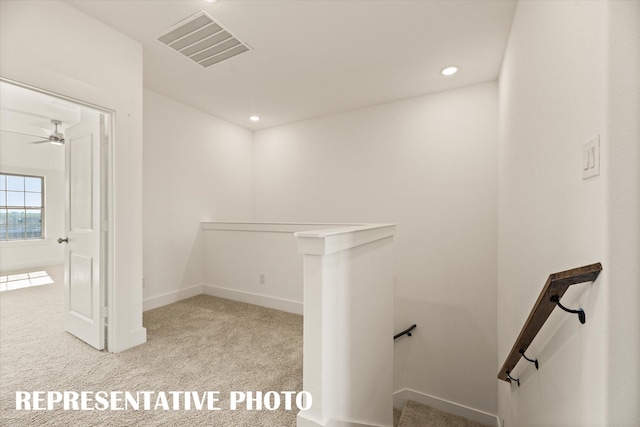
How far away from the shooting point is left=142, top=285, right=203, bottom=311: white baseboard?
10.7 ft

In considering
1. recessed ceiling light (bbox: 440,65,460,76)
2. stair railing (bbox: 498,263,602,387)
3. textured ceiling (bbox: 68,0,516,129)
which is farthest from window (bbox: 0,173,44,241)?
stair railing (bbox: 498,263,602,387)

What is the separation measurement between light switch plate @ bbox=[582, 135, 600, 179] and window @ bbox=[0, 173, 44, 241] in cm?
899

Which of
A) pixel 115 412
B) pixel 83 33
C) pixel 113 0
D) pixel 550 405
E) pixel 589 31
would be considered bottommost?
→ pixel 115 412

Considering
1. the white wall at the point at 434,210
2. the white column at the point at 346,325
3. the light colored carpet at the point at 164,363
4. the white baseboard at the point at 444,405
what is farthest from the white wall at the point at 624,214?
the white baseboard at the point at 444,405

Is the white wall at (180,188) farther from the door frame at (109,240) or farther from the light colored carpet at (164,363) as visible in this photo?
the door frame at (109,240)

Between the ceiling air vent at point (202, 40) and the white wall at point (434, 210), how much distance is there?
1.98 meters

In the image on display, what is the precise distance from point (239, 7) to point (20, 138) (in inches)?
273

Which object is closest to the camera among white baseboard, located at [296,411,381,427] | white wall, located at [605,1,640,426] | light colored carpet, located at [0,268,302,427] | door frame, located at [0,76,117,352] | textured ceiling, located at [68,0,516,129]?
white wall, located at [605,1,640,426]

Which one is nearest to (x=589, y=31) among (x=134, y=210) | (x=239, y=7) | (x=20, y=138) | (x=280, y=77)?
(x=239, y=7)

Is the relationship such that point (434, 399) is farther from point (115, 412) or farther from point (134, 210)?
point (134, 210)

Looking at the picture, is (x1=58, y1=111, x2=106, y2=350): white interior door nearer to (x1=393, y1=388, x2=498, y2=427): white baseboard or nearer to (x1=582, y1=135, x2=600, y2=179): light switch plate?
(x1=582, y1=135, x2=600, y2=179): light switch plate

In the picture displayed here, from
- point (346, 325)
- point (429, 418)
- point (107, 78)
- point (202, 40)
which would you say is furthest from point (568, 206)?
point (429, 418)

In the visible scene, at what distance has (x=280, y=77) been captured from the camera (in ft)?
10.1

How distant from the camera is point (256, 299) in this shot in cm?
358
